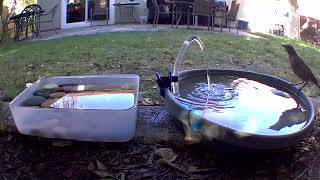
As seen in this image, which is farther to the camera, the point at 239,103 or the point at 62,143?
the point at 239,103

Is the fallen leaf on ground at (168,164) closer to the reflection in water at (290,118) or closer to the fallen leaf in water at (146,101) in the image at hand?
the reflection in water at (290,118)

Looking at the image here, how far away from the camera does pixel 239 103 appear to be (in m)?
3.67

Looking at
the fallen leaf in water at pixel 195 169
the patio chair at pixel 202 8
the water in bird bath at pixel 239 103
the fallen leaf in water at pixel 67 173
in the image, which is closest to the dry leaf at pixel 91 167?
the fallen leaf in water at pixel 67 173

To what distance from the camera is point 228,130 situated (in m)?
2.62

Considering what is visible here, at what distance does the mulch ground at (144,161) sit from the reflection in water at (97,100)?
1.00ft


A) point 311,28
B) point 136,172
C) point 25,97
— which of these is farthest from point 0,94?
point 311,28

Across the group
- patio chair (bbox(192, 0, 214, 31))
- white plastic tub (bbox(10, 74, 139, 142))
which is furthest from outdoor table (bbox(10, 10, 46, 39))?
white plastic tub (bbox(10, 74, 139, 142))

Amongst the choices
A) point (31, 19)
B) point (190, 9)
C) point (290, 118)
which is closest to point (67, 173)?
point (290, 118)

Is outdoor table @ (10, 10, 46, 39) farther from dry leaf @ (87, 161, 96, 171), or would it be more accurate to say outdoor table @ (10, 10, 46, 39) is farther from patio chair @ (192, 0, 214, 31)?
dry leaf @ (87, 161, 96, 171)

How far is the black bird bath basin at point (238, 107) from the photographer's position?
2658mm

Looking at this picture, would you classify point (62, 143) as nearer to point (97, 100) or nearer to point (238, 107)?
point (97, 100)

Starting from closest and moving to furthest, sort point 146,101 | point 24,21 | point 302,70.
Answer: point 302,70, point 146,101, point 24,21

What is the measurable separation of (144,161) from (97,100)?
720mm

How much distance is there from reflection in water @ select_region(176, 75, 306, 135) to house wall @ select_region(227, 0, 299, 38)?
25.5 ft
